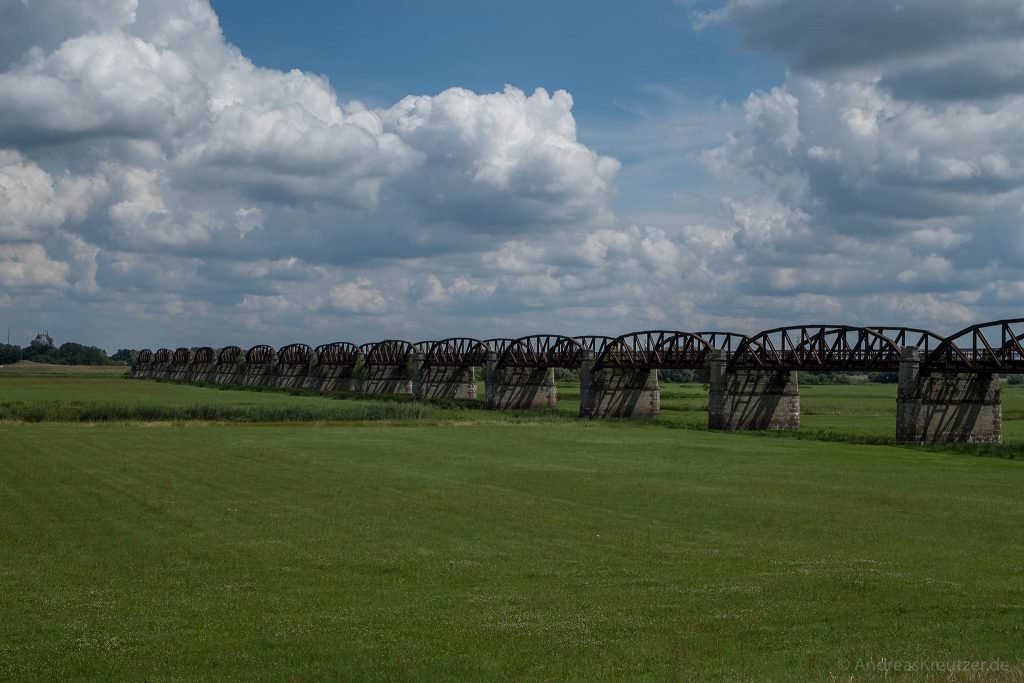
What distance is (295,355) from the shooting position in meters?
195

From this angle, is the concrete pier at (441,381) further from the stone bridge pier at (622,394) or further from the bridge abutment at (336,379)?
the stone bridge pier at (622,394)

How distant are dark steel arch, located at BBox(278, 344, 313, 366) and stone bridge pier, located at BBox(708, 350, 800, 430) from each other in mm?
118769

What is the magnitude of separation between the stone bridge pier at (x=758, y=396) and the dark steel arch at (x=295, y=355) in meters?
119

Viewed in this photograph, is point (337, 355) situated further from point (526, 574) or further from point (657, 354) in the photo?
point (526, 574)

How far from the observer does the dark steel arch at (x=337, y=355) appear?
177m

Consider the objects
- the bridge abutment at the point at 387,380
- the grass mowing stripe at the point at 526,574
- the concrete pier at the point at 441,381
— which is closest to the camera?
the grass mowing stripe at the point at 526,574

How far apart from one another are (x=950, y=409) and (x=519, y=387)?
63680 millimetres

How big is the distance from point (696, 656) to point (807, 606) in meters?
4.09

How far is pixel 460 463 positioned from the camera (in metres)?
47.6

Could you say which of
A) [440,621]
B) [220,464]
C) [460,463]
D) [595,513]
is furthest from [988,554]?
[220,464]

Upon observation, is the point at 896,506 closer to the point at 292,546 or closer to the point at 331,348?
the point at 292,546

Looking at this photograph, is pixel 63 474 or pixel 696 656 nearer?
pixel 696 656

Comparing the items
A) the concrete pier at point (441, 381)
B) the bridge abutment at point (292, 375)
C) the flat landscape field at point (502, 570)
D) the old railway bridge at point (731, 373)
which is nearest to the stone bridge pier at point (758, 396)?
the old railway bridge at point (731, 373)

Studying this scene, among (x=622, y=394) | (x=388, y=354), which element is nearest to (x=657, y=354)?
(x=622, y=394)
